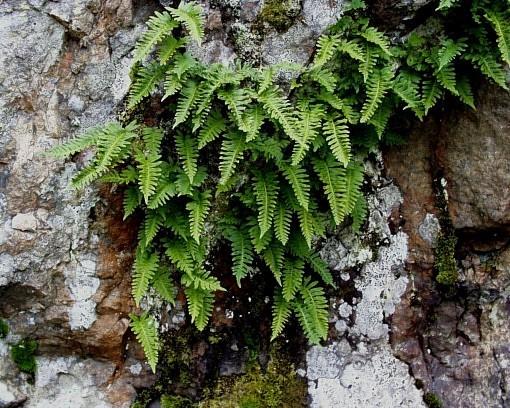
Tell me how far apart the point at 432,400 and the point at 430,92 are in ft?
8.76

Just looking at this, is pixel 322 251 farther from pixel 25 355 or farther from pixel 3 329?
pixel 3 329

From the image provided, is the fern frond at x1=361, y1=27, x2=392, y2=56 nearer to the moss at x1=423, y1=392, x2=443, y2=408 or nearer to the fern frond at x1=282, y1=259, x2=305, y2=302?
the fern frond at x1=282, y1=259, x2=305, y2=302

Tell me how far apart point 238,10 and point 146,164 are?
1.65 m

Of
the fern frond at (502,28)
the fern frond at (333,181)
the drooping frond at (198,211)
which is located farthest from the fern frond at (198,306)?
the fern frond at (502,28)

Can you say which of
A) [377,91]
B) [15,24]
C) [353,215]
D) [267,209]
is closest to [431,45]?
[377,91]

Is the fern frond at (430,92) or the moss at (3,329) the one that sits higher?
the fern frond at (430,92)

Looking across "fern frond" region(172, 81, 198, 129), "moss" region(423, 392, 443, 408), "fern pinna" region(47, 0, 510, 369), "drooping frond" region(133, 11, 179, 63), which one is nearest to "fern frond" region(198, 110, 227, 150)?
"fern pinna" region(47, 0, 510, 369)

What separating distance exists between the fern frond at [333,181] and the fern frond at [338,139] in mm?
151

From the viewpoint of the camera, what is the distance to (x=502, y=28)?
4.30m

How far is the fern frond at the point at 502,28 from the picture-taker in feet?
13.9

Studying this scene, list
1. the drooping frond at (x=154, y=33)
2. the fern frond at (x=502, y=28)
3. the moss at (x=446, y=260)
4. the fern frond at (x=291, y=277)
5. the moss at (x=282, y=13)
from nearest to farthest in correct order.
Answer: the fern frond at (x=502, y=28) → the drooping frond at (x=154, y=33) → the fern frond at (x=291, y=277) → the moss at (x=282, y=13) → the moss at (x=446, y=260)

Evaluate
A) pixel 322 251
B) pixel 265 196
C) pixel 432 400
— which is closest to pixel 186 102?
pixel 265 196

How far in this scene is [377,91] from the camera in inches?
180

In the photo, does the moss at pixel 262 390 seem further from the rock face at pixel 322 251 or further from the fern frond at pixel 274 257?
the fern frond at pixel 274 257
